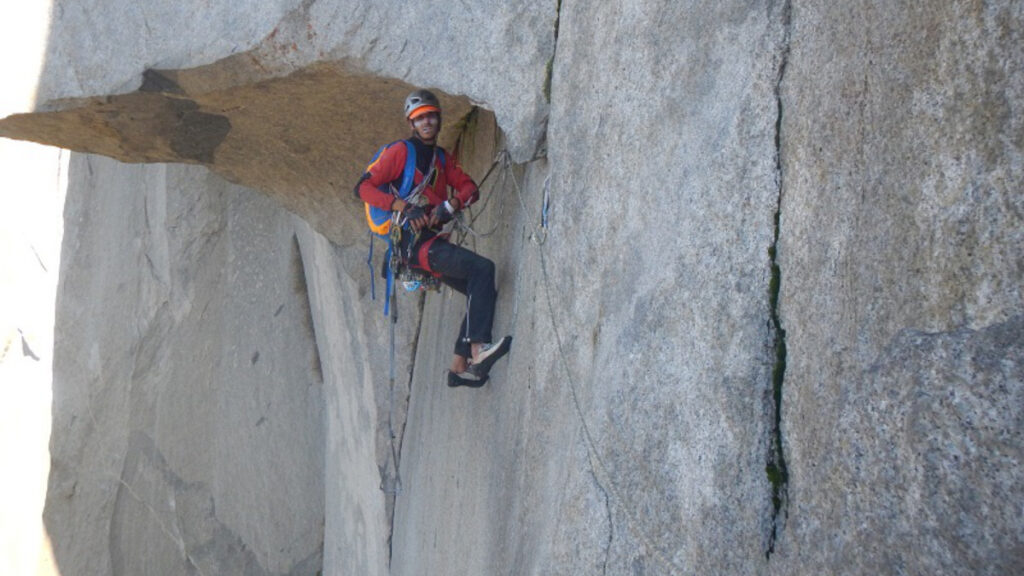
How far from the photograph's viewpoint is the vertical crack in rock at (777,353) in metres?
2.01

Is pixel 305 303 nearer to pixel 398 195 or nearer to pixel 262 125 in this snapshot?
pixel 262 125

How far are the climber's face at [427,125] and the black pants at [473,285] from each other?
527mm

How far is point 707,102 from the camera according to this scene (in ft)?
8.31

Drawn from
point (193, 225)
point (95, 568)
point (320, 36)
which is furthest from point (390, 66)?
point (95, 568)

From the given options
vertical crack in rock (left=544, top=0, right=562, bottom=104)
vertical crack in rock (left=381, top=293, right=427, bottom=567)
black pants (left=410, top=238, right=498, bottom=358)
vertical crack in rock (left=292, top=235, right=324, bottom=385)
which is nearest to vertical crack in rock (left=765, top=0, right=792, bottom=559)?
vertical crack in rock (left=544, top=0, right=562, bottom=104)

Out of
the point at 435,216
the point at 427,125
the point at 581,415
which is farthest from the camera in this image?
the point at 427,125

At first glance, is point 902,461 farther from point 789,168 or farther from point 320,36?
point 320,36

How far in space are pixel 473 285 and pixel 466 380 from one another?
0.41 metres

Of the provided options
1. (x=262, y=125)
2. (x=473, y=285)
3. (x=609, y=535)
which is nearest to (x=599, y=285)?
(x=609, y=535)

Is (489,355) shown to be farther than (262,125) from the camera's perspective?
No

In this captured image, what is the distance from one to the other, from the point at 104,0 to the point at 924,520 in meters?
5.02

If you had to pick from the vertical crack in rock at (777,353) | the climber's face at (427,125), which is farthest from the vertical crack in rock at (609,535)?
the climber's face at (427,125)

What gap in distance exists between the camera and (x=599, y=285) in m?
3.16

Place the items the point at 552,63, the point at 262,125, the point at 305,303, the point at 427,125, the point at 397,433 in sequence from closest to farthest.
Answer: the point at 552,63 < the point at 427,125 < the point at 262,125 < the point at 397,433 < the point at 305,303
